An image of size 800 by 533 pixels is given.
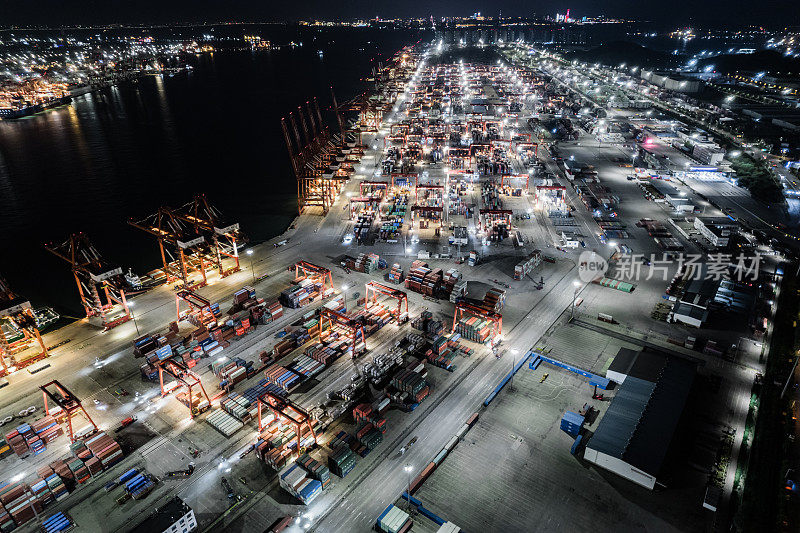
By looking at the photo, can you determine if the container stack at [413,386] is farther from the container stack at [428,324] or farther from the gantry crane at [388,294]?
the gantry crane at [388,294]

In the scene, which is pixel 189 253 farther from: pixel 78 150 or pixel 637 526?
pixel 78 150

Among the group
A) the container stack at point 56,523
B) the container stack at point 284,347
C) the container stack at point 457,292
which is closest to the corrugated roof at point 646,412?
the container stack at point 457,292

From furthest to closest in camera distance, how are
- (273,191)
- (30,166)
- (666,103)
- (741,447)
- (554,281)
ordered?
(666,103) → (30,166) → (273,191) → (554,281) → (741,447)

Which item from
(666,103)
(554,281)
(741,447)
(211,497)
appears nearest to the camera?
(211,497)

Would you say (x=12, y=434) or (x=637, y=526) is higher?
(x=12, y=434)

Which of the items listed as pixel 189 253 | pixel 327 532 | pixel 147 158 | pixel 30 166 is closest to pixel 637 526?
pixel 327 532

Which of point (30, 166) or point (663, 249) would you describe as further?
point (30, 166)
